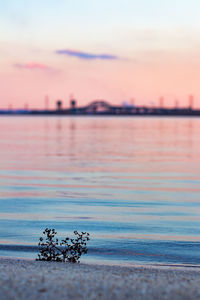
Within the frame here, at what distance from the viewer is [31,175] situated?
65.2ft

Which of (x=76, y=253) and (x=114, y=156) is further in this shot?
(x=114, y=156)

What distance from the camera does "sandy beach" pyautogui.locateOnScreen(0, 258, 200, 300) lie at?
4.95 metres

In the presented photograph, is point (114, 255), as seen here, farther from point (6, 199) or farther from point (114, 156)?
point (114, 156)

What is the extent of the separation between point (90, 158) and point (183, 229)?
1760 centimetres

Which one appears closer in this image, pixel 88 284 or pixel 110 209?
pixel 88 284

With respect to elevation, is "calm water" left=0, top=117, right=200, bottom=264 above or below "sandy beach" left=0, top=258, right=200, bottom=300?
below

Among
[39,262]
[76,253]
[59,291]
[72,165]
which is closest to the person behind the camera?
[59,291]

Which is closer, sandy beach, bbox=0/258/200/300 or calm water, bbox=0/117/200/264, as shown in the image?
sandy beach, bbox=0/258/200/300

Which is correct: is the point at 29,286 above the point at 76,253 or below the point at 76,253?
above

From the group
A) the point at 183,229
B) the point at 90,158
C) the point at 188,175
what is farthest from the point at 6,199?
the point at 90,158

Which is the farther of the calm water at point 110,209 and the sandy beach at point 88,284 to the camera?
the calm water at point 110,209

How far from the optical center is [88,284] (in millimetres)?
5320

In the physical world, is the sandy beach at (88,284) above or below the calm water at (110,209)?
above

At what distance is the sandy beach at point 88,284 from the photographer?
495 cm
